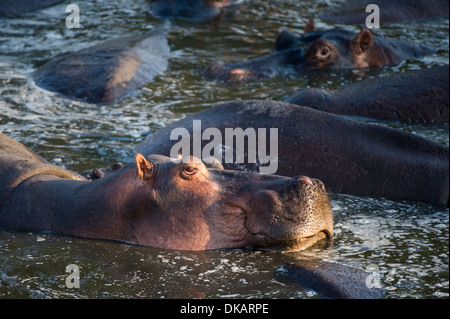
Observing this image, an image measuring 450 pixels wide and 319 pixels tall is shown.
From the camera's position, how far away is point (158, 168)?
4.56 meters

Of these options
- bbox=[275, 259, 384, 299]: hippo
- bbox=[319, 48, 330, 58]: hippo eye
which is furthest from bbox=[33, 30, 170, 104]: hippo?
bbox=[275, 259, 384, 299]: hippo

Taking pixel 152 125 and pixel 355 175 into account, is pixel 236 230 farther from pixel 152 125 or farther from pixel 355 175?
pixel 152 125

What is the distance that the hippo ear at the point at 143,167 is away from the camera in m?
4.44

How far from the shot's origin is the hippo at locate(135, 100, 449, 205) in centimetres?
587

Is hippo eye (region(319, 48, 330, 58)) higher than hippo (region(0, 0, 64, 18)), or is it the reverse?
hippo (region(0, 0, 64, 18))

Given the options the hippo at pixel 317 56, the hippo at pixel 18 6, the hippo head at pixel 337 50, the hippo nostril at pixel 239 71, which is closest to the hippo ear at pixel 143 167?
the hippo at pixel 317 56

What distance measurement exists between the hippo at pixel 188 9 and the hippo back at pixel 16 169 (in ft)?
25.0

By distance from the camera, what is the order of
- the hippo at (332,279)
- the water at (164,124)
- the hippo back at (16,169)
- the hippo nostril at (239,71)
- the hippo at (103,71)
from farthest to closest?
1. the hippo nostril at (239,71)
2. the hippo at (103,71)
3. the hippo back at (16,169)
4. the water at (164,124)
5. the hippo at (332,279)

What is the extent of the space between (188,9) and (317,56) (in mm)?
3639

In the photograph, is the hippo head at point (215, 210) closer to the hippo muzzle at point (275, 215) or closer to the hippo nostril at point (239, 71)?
the hippo muzzle at point (275, 215)

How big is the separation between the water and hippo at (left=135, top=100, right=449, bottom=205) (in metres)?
0.18

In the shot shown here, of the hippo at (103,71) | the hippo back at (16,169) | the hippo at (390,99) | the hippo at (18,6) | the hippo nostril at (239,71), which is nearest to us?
the hippo back at (16,169)

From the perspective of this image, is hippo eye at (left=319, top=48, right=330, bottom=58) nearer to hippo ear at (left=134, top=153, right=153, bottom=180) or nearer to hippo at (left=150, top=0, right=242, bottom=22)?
hippo at (left=150, top=0, right=242, bottom=22)

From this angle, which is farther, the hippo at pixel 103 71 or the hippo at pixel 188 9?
the hippo at pixel 188 9
